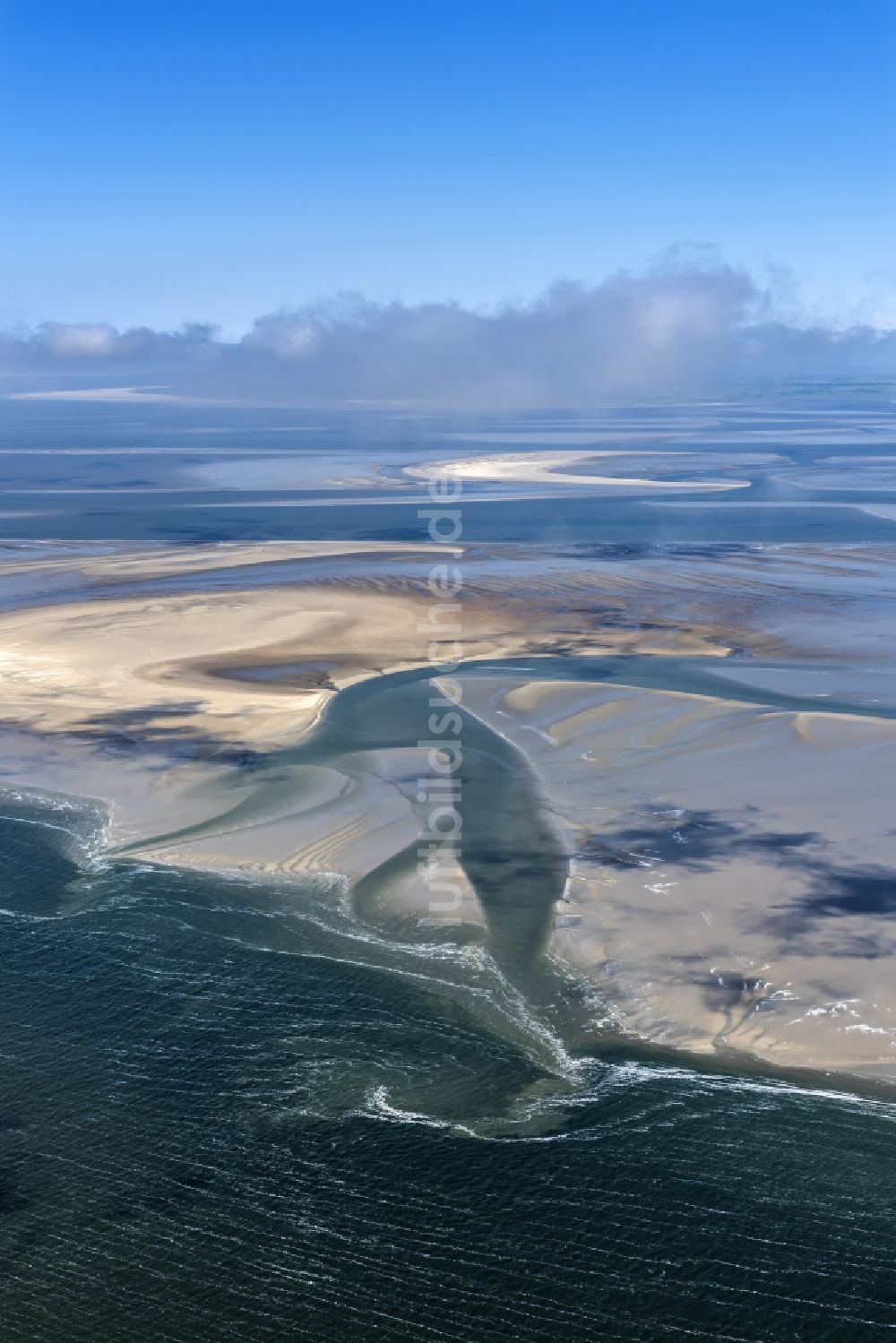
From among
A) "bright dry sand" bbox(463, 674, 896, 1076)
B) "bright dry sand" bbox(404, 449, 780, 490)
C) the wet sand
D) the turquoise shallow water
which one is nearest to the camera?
the turquoise shallow water

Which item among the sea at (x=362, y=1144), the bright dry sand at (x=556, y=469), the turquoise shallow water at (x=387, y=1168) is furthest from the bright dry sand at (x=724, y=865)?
the bright dry sand at (x=556, y=469)

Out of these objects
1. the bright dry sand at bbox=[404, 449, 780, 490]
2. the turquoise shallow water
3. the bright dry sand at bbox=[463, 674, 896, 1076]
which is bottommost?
the turquoise shallow water

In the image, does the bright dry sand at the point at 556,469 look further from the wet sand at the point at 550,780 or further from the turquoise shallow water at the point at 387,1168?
the turquoise shallow water at the point at 387,1168

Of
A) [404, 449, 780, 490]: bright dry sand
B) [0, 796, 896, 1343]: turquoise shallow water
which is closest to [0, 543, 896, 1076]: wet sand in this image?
[0, 796, 896, 1343]: turquoise shallow water

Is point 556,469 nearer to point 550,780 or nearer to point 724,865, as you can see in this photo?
point 550,780

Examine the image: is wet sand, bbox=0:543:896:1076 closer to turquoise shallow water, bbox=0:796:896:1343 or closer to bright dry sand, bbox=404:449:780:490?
turquoise shallow water, bbox=0:796:896:1343

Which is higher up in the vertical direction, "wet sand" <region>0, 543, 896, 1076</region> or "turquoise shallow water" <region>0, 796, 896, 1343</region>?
"wet sand" <region>0, 543, 896, 1076</region>

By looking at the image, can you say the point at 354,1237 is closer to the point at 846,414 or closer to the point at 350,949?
the point at 350,949

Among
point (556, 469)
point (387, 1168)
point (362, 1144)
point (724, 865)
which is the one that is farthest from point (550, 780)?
point (556, 469)
